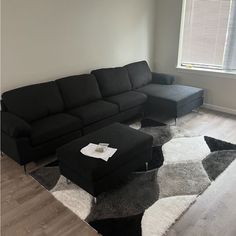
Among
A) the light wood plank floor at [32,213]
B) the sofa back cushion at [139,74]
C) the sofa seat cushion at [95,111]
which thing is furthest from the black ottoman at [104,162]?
the sofa back cushion at [139,74]

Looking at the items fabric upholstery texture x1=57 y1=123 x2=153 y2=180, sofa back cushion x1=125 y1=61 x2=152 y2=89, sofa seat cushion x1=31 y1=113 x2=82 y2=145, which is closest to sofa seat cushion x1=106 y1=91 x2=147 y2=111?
sofa back cushion x1=125 y1=61 x2=152 y2=89

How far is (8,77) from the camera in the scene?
3.14 meters

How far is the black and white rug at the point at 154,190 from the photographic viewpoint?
2.09 metres

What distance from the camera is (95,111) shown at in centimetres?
337

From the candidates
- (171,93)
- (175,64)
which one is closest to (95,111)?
(171,93)

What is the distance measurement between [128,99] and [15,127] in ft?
5.76

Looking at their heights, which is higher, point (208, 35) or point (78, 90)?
point (208, 35)

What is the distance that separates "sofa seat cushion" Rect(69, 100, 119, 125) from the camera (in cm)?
325

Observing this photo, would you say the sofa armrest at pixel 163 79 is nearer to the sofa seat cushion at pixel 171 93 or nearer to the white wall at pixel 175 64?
the sofa seat cushion at pixel 171 93

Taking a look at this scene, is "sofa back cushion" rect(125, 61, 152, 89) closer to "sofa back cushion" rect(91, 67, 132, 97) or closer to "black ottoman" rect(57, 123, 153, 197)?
"sofa back cushion" rect(91, 67, 132, 97)

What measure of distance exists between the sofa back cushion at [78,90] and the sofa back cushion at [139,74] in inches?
31.7

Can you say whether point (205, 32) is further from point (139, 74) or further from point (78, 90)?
point (78, 90)

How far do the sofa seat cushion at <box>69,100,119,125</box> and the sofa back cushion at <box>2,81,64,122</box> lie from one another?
27cm

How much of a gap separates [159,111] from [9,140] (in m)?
2.27
